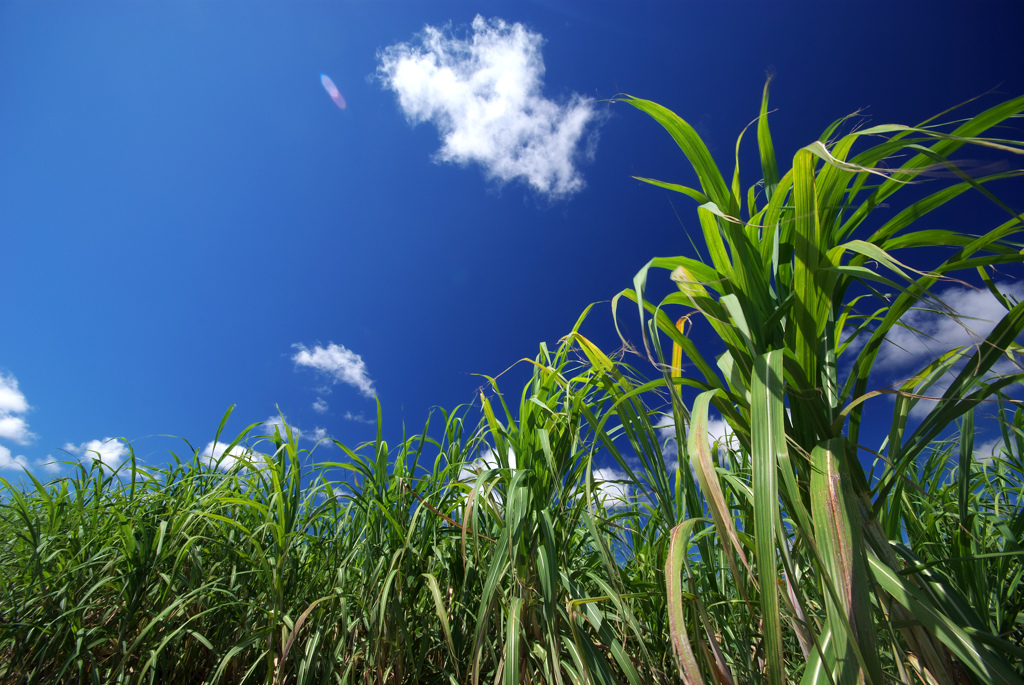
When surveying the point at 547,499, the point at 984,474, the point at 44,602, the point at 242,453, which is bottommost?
the point at 44,602

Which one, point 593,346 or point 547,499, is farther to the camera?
point 547,499

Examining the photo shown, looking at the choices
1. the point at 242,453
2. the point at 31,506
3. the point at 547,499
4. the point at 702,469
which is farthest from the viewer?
the point at 31,506

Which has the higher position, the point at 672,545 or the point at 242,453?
the point at 242,453

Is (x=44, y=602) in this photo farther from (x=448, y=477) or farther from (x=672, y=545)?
(x=672, y=545)

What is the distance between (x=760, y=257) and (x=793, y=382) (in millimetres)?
212

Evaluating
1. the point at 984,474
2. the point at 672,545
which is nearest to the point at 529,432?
the point at 672,545

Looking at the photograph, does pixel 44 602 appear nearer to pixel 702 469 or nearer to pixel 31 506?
pixel 31 506

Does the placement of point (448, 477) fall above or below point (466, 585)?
above

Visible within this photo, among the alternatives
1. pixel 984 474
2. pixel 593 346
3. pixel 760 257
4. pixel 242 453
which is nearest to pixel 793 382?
pixel 760 257

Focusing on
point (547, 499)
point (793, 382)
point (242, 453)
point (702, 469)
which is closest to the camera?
point (702, 469)

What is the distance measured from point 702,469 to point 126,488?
2045 millimetres

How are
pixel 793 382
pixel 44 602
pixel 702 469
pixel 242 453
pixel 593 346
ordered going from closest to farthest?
1. pixel 702 469
2. pixel 793 382
3. pixel 593 346
4. pixel 44 602
5. pixel 242 453

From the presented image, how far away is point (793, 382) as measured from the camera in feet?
2.04

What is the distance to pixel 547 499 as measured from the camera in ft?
3.50
